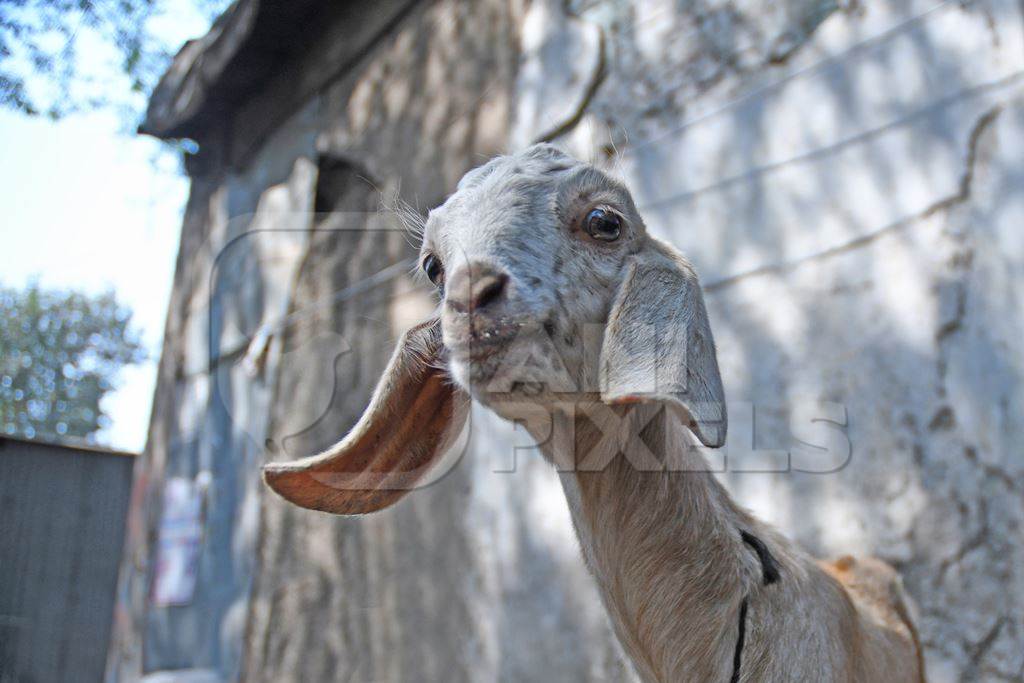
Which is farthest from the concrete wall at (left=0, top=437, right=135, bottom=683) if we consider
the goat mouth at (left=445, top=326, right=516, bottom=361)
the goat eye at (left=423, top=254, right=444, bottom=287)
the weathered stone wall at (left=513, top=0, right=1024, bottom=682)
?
the weathered stone wall at (left=513, top=0, right=1024, bottom=682)

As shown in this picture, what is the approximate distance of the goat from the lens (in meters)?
1.73

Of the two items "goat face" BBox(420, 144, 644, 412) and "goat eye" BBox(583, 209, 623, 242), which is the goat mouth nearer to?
"goat face" BBox(420, 144, 644, 412)

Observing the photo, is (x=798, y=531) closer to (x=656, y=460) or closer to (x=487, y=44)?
(x=656, y=460)

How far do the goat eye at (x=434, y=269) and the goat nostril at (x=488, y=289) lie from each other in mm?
370

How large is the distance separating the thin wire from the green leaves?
1.99m

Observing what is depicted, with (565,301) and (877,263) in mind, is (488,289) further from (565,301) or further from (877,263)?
(877,263)

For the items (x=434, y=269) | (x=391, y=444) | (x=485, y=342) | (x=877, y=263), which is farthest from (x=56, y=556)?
(x=877, y=263)

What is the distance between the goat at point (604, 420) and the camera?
68.0 inches

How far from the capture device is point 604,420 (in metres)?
2.02

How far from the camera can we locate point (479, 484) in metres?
4.01

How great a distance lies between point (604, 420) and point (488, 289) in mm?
485

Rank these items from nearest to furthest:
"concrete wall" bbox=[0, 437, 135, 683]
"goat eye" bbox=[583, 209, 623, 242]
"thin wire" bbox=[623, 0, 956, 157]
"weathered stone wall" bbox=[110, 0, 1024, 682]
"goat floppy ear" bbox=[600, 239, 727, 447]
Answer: "goat floppy ear" bbox=[600, 239, 727, 447]
"goat eye" bbox=[583, 209, 623, 242]
"concrete wall" bbox=[0, 437, 135, 683]
"weathered stone wall" bbox=[110, 0, 1024, 682]
"thin wire" bbox=[623, 0, 956, 157]

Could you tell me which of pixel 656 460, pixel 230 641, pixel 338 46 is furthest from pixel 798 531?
pixel 338 46

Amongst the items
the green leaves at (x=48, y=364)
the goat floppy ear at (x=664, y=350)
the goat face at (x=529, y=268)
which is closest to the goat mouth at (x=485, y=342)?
the goat face at (x=529, y=268)
